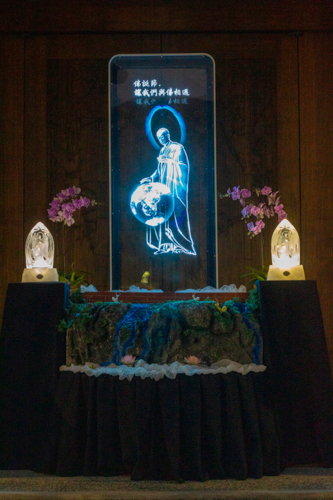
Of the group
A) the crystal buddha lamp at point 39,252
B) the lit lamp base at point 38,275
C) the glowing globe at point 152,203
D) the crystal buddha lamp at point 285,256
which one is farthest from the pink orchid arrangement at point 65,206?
the crystal buddha lamp at point 285,256

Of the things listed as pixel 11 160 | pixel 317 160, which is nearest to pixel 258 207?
pixel 317 160

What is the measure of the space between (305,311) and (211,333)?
56 cm

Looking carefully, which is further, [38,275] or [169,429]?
[38,275]

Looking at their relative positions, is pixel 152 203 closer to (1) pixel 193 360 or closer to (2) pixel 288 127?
(2) pixel 288 127

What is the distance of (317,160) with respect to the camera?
4488mm

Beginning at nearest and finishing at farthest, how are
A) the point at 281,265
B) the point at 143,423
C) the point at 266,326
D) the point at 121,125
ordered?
the point at 143,423 → the point at 266,326 → the point at 281,265 → the point at 121,125

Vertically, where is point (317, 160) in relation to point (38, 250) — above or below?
above

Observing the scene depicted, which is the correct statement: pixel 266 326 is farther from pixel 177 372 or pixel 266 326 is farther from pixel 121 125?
pixel 121 125

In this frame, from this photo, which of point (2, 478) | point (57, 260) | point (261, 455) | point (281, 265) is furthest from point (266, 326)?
point (57, 260)

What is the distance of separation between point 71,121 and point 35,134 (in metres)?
0.36

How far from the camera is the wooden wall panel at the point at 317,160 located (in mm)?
4438

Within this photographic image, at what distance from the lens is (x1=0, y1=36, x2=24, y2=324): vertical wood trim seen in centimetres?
446

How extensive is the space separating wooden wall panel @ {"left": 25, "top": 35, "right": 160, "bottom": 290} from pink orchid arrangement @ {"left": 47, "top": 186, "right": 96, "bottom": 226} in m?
0.10

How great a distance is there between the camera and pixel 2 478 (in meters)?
2.61
